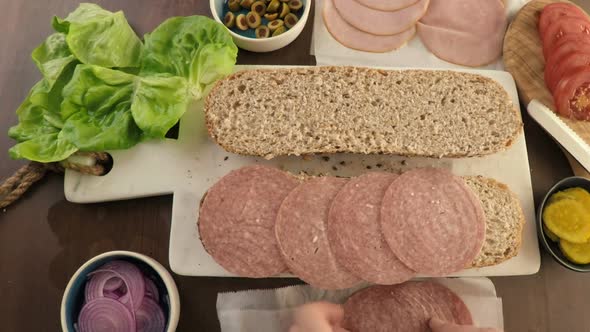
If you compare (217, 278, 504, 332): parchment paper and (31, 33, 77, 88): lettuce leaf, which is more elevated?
(31, 33, 77, 88): lettuce leaf

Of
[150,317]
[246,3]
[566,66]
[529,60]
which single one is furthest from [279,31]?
[150,317]

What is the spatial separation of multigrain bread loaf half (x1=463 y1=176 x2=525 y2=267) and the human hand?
0.80 meters

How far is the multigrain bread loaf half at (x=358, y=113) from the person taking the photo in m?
2.64

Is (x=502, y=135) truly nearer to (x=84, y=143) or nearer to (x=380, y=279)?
(x=380, y=279)

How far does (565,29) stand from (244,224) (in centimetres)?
229

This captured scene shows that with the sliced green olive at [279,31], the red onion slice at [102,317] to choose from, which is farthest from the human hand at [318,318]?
the sliced green olive at [279,31]

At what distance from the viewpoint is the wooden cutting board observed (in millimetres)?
2840

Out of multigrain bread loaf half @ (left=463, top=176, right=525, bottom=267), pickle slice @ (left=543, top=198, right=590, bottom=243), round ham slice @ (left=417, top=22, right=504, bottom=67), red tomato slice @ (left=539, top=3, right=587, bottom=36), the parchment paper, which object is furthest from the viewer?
round ham slice @ (left=417, top=22, right=504, bottom=67)

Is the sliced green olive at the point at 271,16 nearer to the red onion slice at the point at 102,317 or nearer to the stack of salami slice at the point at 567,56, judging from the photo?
the stack of salami slice at the point at 567,56

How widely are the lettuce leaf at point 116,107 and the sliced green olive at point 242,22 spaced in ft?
2.02

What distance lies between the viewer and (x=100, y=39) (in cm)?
262

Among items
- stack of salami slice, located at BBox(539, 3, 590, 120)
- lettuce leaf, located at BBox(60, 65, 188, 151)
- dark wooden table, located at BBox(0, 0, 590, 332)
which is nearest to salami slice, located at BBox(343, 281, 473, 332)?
dark wooden table, located at BBox(0, 0, 590, 332)

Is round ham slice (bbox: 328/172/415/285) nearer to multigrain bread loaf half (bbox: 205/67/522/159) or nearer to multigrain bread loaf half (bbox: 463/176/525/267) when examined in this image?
multigrain bread loaf half (bbox: 205/67/522/159)

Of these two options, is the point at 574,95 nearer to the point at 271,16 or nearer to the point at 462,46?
the point at 462,46
